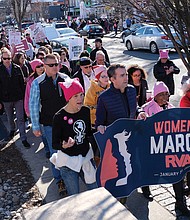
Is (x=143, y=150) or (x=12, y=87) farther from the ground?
(x=12, y=87)

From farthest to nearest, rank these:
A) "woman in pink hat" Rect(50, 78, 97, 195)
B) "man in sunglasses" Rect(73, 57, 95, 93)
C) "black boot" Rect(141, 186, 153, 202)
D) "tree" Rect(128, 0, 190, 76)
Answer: "man in sunglasses" Rect(73, 57, 95, 93), "black boot" Rect(141, 186, 153, 202), "woman in pink hat" Rect(50, 78, 97, 195), "tree" Rect(128, 0, 190, 76)

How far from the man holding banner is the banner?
22 centimetres

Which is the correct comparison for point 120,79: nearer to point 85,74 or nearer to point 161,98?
point 161,98

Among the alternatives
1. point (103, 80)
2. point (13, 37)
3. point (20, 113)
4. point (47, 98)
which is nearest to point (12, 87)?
point (20, 113)

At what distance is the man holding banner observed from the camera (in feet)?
15.1

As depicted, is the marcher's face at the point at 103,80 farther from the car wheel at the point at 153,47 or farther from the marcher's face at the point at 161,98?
the car wheel at the point at 153,47

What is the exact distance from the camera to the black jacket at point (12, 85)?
7641 mm

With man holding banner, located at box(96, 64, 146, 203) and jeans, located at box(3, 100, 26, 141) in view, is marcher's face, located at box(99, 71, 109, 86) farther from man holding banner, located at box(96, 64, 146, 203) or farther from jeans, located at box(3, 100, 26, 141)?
jeans, located at box(3, 100, 26, 141)

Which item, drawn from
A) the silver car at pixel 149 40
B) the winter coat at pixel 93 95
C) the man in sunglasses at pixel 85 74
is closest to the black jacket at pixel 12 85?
the man in sunglasses at pixel 85 74

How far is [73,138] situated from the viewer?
441 cm

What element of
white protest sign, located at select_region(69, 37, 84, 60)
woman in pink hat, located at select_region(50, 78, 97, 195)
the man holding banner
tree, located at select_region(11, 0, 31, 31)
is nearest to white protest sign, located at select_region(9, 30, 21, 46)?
white protest sign, located at select_region(69, 37, 84, 60)

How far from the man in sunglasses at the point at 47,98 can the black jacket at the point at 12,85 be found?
2.10 metres

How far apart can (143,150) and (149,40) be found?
1865 centimetres

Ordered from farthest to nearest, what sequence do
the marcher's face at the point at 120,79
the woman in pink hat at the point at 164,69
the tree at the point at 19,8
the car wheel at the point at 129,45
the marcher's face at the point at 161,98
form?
the car wheel at the point at 129,45 → the tree at the point at 19,8 → the woman in pink hat at the point at 164,69 → the marcher's face at the point at 161,98 → the marcher's face at the point at 120,79
